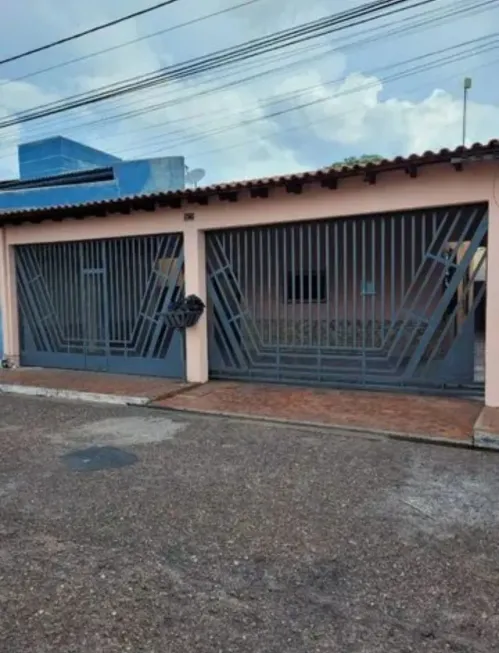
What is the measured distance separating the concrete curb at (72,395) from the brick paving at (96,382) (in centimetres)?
10

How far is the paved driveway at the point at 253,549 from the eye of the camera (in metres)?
2.53

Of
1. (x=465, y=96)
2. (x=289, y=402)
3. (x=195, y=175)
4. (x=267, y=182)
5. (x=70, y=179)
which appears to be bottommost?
(x=289, y=402)

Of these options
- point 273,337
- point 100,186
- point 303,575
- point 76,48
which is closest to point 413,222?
point 273,337

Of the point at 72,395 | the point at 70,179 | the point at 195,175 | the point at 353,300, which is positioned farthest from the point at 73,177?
the point at 353,300

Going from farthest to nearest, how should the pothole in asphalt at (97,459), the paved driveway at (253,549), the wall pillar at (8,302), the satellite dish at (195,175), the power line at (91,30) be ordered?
the satellite dish at (195,175)
the wall pillar at (8,302)
the power line at (91,30)
the pothole in asphalt at (97,459)
the paved driveway at (253,549)

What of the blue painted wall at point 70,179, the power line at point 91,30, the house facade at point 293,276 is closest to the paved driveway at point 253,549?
the house facade at point 293,276

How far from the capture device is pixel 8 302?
11148 mm

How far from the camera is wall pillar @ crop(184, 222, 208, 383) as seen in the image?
8922 millimetres

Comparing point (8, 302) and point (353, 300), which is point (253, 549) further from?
point (8, 302)

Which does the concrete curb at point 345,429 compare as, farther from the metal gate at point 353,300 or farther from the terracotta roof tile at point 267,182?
the terracotta roof tile at point 267,182

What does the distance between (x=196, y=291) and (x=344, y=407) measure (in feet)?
10.9

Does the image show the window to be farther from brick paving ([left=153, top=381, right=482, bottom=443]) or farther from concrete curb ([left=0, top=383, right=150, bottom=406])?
concrete curb ([left=0, top=383, right=150, bottom=406])

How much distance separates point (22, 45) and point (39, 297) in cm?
487

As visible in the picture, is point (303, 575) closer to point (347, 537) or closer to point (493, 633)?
point (347, 537)
